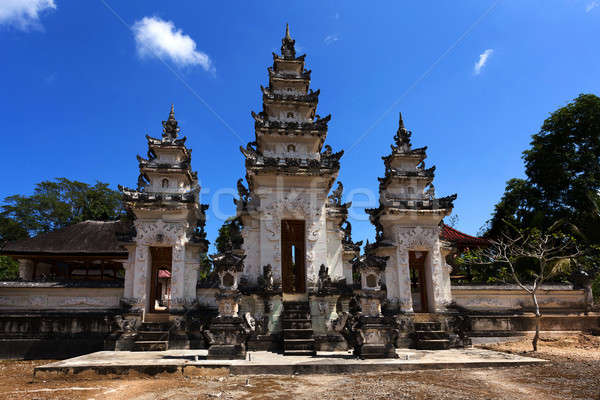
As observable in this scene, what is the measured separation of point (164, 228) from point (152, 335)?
13.0ft

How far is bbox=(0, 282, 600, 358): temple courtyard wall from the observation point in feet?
44.3

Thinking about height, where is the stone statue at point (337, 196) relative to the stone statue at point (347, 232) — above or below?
above

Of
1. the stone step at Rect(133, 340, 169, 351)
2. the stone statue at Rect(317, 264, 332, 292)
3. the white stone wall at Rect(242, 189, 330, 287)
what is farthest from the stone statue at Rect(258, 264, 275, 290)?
the stone step at Rect(133, 340, 169, 351)

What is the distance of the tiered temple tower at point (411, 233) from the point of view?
15141 mm

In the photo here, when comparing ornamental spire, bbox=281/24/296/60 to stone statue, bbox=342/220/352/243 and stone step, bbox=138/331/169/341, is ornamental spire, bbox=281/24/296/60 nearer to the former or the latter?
stone statue, bbox=342/220/352/243

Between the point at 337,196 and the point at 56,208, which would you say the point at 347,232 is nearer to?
the point at 337,196

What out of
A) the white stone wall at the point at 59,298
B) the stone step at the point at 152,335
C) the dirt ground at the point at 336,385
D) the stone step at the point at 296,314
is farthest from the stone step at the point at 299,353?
the white stone wall at the point at 59,298

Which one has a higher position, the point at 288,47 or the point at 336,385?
the point at 288,47

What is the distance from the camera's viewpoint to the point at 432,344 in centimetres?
1341

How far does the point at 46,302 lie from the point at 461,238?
22.4 meters

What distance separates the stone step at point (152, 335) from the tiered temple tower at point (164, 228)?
884 millimetres

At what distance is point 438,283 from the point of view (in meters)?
15.3

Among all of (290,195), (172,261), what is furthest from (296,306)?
(172,261)

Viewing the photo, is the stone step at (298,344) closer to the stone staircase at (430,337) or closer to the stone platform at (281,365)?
the stone platform at (281,365)
